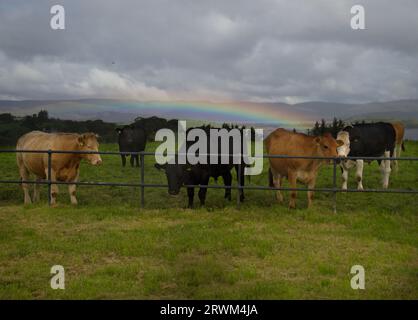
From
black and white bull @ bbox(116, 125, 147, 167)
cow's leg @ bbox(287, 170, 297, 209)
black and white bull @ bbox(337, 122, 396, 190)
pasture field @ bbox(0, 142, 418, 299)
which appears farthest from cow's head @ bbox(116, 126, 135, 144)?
cow's leg @ bbox(287, 170, 297, 209)

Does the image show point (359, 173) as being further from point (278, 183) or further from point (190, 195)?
point (190, 195)

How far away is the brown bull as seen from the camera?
10.6 m

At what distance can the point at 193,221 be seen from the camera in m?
9.41

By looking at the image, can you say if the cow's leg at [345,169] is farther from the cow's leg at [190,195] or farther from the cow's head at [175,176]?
the cow's head at [175,176]

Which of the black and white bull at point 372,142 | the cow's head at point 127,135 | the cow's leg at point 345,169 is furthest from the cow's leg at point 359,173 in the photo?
the cow's head at point 127,135

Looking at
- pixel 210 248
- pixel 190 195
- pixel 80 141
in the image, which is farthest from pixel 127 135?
pixel 210 248

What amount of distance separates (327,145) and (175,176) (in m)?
3.53

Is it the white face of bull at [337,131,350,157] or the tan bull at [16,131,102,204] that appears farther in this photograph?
the white face of bull at [337,131,350,157]

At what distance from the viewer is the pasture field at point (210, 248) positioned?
233 inches

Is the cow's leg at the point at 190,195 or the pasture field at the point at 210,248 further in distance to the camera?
the cow's leg at the point at 190,195

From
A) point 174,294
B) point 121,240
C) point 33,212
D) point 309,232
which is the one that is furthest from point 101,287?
point 33,212

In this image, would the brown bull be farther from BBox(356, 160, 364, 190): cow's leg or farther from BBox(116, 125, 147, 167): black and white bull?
BBox(116, 125, 147, 167): black and white bull

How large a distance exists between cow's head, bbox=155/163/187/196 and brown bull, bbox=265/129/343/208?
2.32 metres

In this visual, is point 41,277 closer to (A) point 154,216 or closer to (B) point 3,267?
(B) point 3,267
